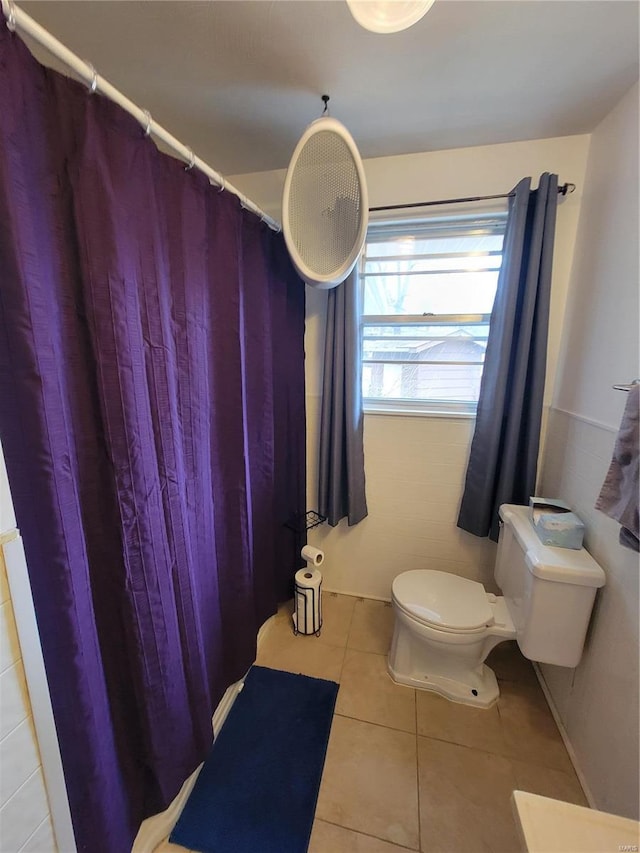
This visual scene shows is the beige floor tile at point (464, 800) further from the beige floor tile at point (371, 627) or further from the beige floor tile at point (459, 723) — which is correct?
the beige floor tile at point (371, 627)

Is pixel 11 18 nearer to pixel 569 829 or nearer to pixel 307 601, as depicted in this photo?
pixel 569 829

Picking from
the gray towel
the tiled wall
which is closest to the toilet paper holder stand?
the tiled wall

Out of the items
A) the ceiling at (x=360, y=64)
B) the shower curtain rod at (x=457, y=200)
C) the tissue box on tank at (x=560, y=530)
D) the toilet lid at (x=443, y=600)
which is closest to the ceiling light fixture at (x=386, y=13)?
the ceiling at (x=360, y=64)

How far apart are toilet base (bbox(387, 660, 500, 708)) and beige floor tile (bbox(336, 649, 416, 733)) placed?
39mm

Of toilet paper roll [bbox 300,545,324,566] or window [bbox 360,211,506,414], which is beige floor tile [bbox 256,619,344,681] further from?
window [bbox 360,211,506,414]

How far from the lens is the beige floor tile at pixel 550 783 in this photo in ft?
3.70

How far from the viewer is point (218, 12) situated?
3.04ft

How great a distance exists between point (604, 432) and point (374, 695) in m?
1.37

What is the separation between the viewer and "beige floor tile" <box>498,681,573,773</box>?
1.23 m

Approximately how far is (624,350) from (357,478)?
1.16 m

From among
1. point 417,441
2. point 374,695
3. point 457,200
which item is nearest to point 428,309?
point 457,200

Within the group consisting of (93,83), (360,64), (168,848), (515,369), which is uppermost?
(360,64)

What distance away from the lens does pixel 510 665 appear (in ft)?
5.24

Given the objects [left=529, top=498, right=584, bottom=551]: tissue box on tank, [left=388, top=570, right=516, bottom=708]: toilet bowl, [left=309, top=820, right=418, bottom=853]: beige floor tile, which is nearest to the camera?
[left=309, top=820, right=418, bottom=853]: beige floor tile
